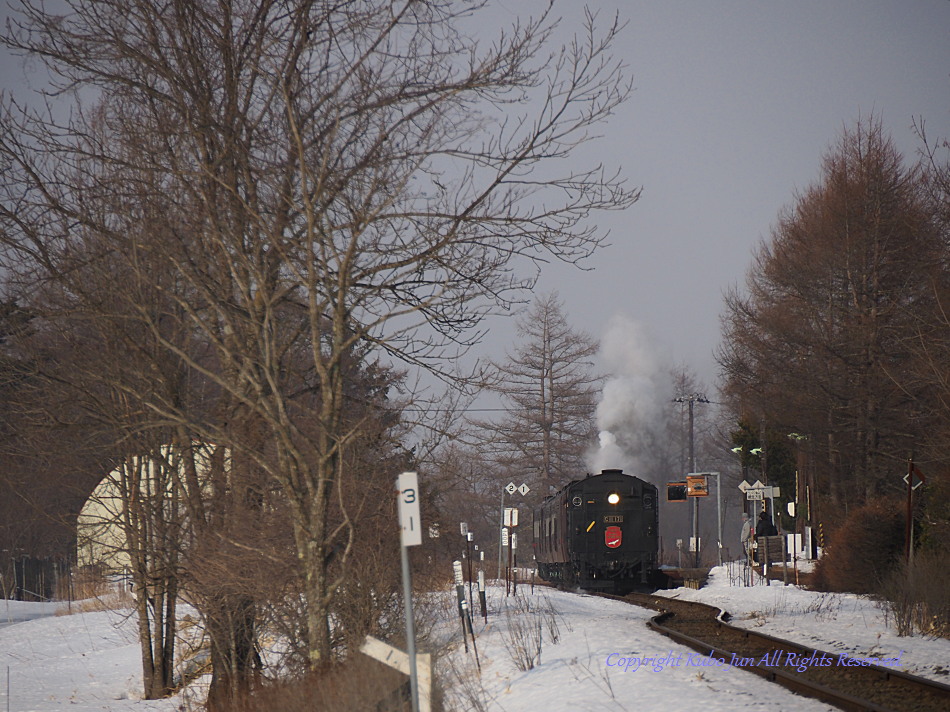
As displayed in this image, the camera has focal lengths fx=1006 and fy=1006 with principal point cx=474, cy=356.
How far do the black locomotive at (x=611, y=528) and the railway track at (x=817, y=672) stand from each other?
1123 centimetres

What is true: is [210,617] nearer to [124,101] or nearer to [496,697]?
[496,697]

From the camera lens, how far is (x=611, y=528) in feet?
93.4

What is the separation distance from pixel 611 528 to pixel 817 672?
16.8 metres

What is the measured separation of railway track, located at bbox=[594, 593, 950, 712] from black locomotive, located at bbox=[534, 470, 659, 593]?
1123 centimetres

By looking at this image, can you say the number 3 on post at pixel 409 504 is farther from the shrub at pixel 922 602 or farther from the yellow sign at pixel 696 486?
the yellow sign at pixel 696 486

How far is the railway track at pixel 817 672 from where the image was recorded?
9.67 m

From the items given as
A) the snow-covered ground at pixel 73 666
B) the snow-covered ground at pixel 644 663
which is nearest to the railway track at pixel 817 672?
the snow-covered ground at pixel 644 663

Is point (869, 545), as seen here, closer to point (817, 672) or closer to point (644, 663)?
point (817, 672)

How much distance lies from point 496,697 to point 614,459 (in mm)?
46347

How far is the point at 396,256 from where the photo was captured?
1205 cm

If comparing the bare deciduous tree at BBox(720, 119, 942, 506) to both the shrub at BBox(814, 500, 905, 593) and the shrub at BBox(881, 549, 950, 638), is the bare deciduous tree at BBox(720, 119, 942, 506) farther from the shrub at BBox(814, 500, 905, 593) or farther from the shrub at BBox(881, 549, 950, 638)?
the shrub at BBox(881, 549, 950, 638)

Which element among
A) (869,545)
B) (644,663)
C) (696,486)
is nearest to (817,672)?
(644,663)

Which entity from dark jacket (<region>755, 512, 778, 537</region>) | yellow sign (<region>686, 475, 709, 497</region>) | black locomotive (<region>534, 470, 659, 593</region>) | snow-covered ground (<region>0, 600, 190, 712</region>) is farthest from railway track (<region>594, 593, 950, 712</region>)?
yellow sign (<region>686, 475, 709, 497</region>)

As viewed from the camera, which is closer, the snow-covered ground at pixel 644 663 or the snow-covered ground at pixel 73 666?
the snow-covered ground at pixel 644 663
